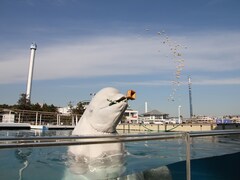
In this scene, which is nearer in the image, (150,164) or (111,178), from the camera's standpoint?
(111,178)

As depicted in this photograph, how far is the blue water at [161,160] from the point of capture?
9.29 feet

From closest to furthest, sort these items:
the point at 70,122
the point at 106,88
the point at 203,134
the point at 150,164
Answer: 1. the point at 203,134
2. the point at 150,164
3. the point at 106,88
4. the point at 70,122

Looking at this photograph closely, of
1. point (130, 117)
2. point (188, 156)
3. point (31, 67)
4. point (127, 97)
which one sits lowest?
point (188, 156)

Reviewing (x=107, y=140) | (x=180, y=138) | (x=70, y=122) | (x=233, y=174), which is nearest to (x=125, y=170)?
(x=180, y=138)

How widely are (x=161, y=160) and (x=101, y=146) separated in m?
0.80

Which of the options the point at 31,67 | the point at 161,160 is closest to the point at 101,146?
the point at 161,160

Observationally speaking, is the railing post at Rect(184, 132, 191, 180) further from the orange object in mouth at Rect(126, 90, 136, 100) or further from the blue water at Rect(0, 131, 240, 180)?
the orange object in mouth at Rect(126, 90, 136, 100)

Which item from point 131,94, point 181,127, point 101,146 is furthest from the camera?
point 181,127

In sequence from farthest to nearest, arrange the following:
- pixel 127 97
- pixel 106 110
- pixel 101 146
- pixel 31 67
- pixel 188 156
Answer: pixel 31 67 → pixel 106 110 → pixel 127 97 → pixel 101 146 → pixel 188 156

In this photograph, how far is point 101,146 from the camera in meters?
3.49

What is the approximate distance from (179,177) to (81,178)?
111cm

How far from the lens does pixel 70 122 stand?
30109 millimetres

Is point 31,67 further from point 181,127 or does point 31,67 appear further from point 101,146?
point 101,146

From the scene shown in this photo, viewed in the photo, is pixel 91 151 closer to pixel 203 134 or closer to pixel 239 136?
pixel 203 134
